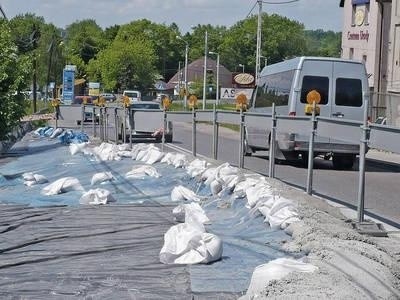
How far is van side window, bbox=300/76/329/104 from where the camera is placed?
18.9m

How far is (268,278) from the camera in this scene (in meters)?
5.43

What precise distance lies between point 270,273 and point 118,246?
7.99ft

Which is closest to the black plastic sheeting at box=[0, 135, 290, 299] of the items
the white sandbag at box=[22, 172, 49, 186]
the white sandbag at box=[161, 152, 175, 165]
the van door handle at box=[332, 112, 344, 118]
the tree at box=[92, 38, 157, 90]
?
the white sandbag at box=[22, 172, 49, 186]

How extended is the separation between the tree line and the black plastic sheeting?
40258 mm

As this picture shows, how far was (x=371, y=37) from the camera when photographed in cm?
4972

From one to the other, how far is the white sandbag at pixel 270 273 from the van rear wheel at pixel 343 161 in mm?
13763

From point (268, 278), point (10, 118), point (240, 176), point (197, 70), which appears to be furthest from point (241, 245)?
point (197, 70)

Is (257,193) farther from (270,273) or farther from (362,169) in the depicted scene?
(270,273)

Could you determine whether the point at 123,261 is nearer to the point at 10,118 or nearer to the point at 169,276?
the point at 169,276

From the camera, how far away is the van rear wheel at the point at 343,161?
63.4 ft

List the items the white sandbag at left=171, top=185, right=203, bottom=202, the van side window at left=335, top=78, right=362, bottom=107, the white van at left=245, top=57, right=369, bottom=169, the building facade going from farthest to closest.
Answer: the building facade
the van side window at left=335, top=78, right=362, bottom=107
the white van at left=245, top=57, right=369, bottom=169
the white sandbag at left=171, top=185, right=203, bottom=202

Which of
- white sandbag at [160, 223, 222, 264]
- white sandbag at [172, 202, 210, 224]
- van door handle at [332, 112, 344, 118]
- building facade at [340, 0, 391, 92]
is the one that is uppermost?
building facade at [340, 0, 391, 92]

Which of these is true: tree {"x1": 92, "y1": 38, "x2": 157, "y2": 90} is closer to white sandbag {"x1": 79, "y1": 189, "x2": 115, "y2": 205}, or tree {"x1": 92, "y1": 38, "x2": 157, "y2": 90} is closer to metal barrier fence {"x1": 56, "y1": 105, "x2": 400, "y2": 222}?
metal barrier fence {"x1": 56, "y1": 105, "x2": 400, "y2": 222}

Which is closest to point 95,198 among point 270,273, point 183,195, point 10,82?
point 183,195
